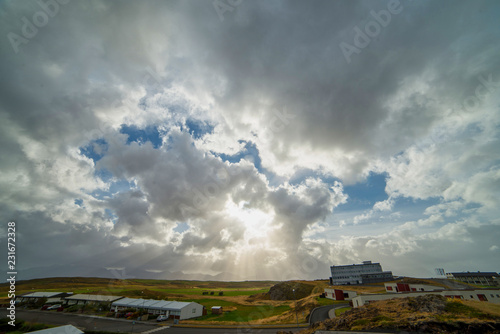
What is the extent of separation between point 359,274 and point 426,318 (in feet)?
448

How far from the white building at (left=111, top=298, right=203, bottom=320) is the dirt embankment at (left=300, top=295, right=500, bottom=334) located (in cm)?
4430

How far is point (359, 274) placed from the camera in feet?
481

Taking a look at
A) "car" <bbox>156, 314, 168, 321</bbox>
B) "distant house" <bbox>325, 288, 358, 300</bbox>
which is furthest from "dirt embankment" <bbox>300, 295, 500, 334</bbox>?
"distant house" <bbox>325, 288, 358, 300</bbox>

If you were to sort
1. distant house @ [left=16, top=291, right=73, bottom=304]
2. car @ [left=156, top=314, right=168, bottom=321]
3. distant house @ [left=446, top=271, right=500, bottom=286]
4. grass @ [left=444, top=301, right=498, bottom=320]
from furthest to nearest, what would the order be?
1. distant house @ [left=446, top=271, right=500, bottom=286]
2. distant house @ [left=16, top=291, right=73, bottom=304]
3. car @ [left=156, top=314, right=168, bottom=321]
4. grass @ [left=444, top=301, right=498, bottom=320]

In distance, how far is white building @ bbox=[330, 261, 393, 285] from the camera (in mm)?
144000

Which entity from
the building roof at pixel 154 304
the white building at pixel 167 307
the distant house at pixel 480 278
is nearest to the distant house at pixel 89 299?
the building roof at pixel 154 304

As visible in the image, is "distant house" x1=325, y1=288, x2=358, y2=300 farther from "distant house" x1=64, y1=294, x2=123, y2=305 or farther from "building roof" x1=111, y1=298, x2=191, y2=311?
"distant house" x1=64, y1=294, x2=123, y2=305

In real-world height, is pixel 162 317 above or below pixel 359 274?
below

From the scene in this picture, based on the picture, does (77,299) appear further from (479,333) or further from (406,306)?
(479,333)

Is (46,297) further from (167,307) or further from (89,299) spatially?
(167,307)

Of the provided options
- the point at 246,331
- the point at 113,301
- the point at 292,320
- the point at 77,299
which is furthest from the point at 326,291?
the point at 77,299

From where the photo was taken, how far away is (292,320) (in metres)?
57.4

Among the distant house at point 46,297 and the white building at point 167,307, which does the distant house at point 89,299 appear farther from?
the white building at point 167,307

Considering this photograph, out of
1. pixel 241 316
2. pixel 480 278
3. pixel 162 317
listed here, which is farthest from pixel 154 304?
pixel 480 278
